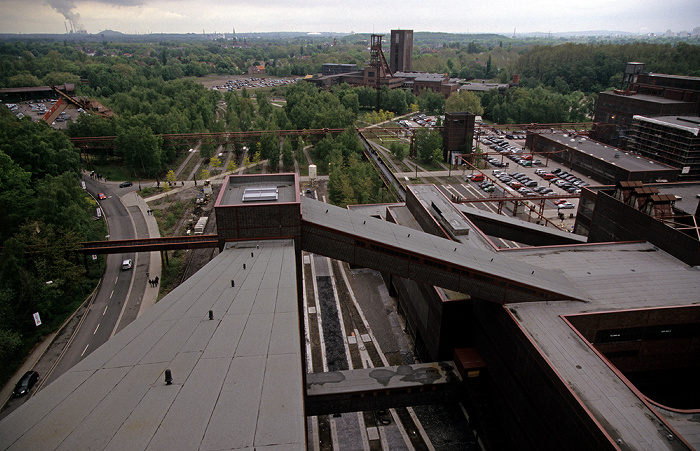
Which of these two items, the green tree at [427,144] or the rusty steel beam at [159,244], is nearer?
the rusty steel beam at [159,244]

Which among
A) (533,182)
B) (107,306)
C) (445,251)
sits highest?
(445,251)

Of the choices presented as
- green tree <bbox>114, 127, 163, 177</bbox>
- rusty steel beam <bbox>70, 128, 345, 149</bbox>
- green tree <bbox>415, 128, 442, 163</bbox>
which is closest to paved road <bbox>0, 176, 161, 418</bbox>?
green tree <bbox>114, 127, 163, 177</bbox>

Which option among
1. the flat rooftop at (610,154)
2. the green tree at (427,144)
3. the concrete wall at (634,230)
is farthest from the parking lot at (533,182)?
the concrete wall at (634,230)

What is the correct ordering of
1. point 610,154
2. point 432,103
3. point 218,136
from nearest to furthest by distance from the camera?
1. point 610,154
2. point 218,136
3. point 432,103

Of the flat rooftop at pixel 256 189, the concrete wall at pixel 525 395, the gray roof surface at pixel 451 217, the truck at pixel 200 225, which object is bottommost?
the truck at pixel 200 225

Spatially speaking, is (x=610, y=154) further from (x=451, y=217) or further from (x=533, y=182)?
(x=451, y=217)

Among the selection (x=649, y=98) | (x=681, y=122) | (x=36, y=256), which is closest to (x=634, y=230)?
(x=681, y=122)

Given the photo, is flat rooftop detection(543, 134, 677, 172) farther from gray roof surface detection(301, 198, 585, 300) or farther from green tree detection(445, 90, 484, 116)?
gray roof surface detection(301, 198, 585, 300)

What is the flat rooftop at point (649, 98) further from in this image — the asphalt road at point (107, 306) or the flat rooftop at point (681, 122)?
the asphalt road at point (107, 306)
